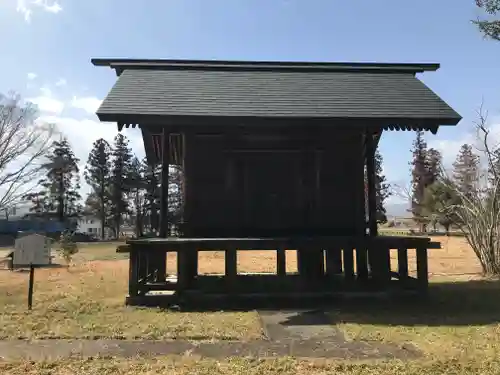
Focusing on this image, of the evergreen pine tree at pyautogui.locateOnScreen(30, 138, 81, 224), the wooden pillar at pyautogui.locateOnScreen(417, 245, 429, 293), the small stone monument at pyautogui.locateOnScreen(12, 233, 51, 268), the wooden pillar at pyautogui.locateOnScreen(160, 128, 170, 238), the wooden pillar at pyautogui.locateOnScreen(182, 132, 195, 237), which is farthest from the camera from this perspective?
the evergreen pine tree at pyautogui.locateOnScreen(30, 138, 81, 224)

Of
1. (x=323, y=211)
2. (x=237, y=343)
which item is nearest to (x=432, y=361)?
(x=237, y=343)

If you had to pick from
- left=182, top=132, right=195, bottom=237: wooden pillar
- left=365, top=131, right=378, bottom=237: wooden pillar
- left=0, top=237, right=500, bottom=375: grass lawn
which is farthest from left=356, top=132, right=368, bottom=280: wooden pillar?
left=182, top=132, right=195, bottom=237: wooden pillar

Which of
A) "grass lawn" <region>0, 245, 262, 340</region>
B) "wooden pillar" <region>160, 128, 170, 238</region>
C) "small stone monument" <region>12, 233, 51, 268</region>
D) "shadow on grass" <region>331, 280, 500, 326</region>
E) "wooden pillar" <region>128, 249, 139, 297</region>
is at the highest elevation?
"wooden pillar" <region>160, 128, 170, 238</region>

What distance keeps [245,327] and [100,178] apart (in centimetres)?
6348

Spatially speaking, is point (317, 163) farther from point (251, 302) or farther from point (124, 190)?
point (124, 190)

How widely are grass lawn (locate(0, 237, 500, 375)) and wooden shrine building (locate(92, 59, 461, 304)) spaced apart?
3.63 feet

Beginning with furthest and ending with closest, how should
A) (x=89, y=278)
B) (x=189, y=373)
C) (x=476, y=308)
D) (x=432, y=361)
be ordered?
1. (x=89, y=278)
2. (x=476, y=308)
3. (x=432, y=361)
4. (x=189, y=373)

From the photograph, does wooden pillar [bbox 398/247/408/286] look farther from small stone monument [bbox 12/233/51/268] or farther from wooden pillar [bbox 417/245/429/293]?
small stone monument [bbox 12/233/51/268]

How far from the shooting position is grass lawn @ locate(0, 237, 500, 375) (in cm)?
539

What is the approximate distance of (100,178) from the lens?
67188mm

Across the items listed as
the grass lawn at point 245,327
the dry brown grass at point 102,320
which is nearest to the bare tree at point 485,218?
the grass lawn at point 245,327

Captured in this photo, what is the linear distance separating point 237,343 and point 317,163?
575cm

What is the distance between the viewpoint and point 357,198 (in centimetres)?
1124

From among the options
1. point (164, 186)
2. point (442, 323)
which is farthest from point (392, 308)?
point (164, 186)
